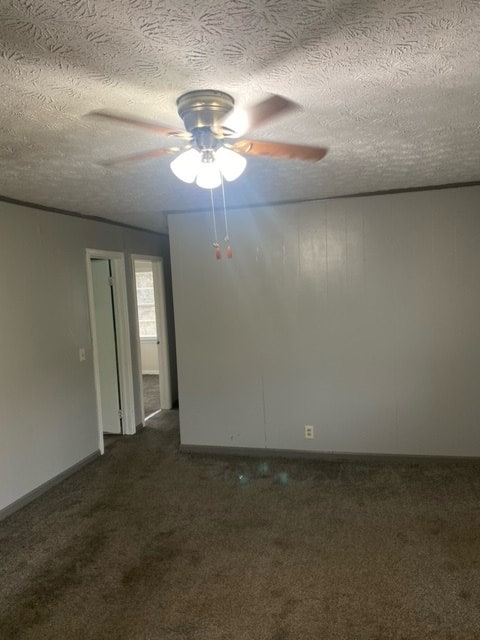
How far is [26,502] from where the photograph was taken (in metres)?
3.45

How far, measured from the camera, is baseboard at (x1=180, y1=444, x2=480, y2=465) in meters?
3.84

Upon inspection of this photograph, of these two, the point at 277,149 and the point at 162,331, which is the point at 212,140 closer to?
the point at 277,149

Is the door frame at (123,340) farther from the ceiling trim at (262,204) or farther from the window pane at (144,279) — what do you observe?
the window pane at (144,279)

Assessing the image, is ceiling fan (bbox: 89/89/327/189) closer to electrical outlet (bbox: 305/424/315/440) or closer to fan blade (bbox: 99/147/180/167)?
fan blade (bbox: 99/147/180/167)

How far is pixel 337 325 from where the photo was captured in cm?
396

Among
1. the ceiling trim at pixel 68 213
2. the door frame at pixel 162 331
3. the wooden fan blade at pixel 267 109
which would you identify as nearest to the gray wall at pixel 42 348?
the ceiling trim at pixel 68 213

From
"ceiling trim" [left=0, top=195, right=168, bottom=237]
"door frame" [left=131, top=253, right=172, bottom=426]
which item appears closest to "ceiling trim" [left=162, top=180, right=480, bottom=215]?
"ceiling trim" [left=0, top=195, right=168, bottom=237]

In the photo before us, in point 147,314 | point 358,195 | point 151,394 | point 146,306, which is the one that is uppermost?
point 358,195

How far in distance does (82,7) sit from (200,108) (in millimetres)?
596

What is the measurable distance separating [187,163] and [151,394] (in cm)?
552

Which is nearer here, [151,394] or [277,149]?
[277,149]

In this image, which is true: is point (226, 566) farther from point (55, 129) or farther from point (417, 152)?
point (417, 152)

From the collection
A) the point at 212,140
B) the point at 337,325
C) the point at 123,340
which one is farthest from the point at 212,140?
the point at 123,340

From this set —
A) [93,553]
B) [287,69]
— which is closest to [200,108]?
[287,69]
